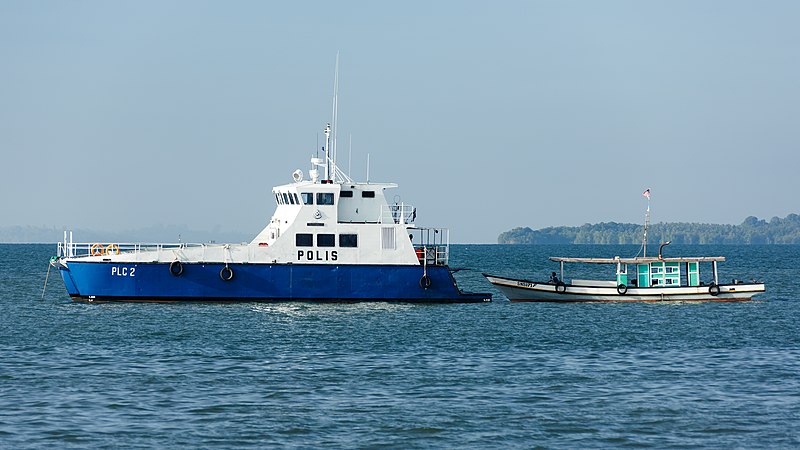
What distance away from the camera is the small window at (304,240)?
4480cm

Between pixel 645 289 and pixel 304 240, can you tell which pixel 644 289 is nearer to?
pixel 645 289

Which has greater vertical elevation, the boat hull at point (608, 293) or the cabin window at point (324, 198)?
the cabin window at point (324, 198)

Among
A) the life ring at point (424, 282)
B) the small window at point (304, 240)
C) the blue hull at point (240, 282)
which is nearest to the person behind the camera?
the blue hull at point (240, 282)

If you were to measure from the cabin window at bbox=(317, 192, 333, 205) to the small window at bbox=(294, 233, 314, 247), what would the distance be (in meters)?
1.54

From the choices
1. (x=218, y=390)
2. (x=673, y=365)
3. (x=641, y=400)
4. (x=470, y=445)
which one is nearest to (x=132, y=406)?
(x=218, y=390)

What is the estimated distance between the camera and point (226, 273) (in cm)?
4434

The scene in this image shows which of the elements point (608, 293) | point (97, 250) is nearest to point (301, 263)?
point (97, 250)

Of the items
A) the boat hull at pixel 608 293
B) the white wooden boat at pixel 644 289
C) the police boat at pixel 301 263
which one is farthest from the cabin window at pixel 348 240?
the boat hull at pixel 608 293

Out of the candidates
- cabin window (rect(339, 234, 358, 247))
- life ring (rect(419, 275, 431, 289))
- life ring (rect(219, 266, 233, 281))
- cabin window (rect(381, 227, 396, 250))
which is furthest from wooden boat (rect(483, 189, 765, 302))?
life ring (rect(219, 266, 233, 281))

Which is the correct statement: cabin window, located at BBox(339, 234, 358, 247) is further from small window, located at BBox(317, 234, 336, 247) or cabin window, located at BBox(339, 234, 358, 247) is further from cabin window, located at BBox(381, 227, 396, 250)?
cabin window, located at BBox(381, 227, 396, 250)

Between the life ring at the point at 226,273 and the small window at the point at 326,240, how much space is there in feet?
12.8

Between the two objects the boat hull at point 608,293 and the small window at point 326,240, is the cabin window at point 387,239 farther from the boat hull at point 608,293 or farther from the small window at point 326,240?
the boat hull at point 608,293

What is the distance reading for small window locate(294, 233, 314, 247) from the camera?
147ft

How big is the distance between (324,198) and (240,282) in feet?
16.6
